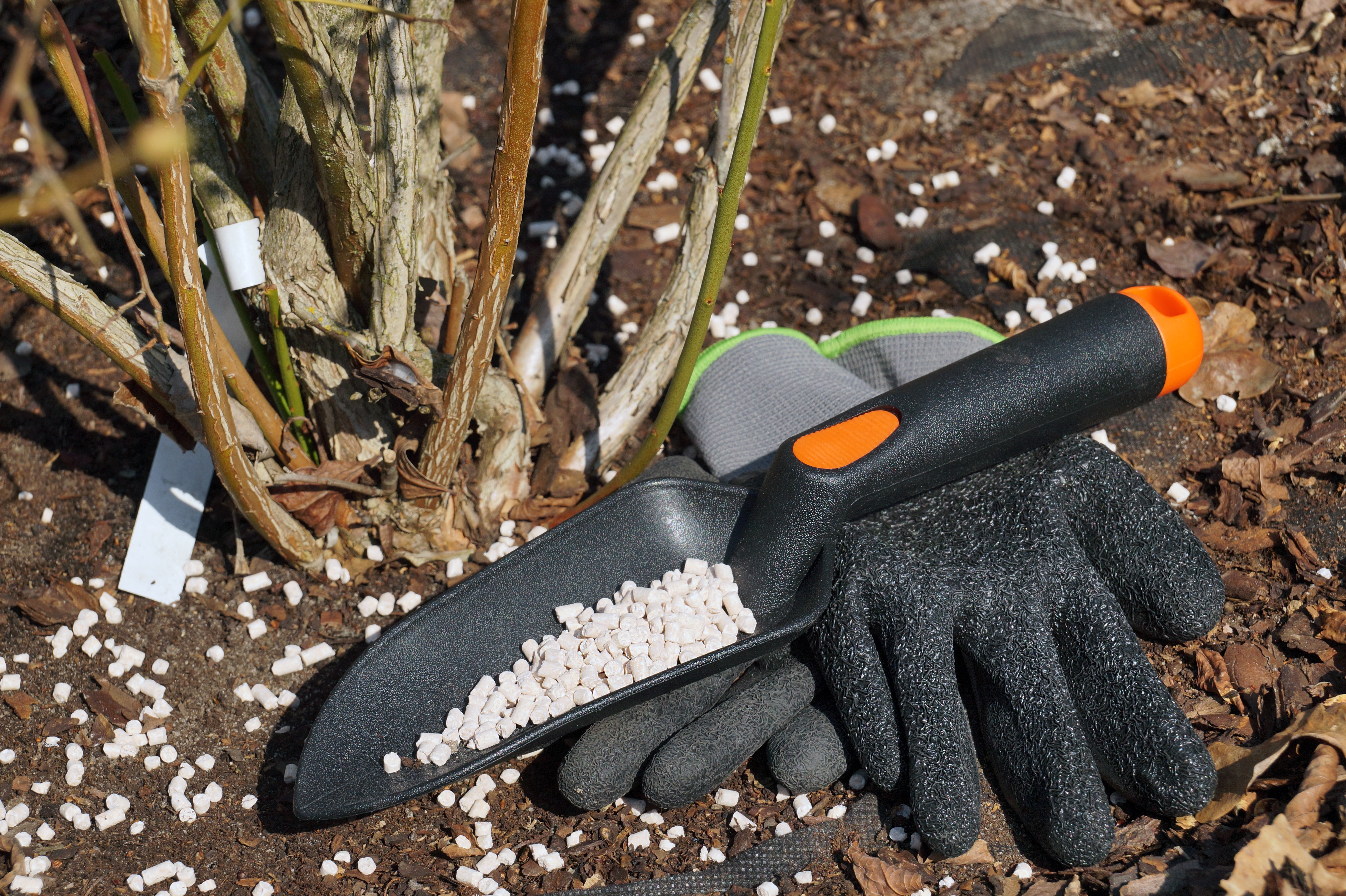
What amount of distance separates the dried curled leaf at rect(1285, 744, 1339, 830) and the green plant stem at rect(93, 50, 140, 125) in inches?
81.7

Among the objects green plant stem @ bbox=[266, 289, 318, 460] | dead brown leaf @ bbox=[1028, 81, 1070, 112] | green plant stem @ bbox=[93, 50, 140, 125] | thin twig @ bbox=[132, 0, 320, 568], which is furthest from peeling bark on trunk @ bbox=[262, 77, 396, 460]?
dead brown leaf @ bbox=[1028, 81, 1070, 112]

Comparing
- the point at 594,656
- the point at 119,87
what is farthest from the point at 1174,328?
the point at 119,87

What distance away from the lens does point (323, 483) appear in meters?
1.90

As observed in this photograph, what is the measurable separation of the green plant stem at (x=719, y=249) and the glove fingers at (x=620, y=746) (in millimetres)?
404

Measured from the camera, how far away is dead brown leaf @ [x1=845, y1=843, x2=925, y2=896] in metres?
1.62

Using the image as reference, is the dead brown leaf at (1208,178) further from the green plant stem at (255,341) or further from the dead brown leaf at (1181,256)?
the green plant stem at (255,341)

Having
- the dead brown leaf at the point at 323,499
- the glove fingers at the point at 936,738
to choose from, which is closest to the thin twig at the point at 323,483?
the dead brown leaf at the point at 323,499

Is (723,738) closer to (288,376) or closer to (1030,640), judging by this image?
(1030,640)

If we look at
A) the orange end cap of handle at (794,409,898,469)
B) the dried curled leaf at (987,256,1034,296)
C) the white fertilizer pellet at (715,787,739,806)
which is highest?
the orange end cap of handle at (794,409,898,469)

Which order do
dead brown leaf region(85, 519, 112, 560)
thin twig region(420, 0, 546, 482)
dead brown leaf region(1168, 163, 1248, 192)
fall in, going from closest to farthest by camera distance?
thin twig region(420, 0, 546, 482)
dead brown leaf region(85, 519, 112, 560)
dead brown leaf region(1168, 163, 1248, 192)

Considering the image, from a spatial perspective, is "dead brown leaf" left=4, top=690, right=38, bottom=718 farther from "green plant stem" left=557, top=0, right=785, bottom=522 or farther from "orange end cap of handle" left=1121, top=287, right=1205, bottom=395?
"orange end cap of handle" left=1121, top=287, right=1205, bottom=395

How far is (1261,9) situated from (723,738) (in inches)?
101

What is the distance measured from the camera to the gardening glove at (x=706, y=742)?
1667mm

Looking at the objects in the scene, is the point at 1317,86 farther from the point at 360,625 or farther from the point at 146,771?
the point at 146,771
